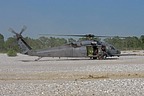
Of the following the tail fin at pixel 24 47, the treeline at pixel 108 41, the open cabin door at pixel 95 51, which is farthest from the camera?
the treeline at pixel 108 41

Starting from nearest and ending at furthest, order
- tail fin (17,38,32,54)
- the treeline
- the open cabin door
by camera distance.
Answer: the open cabin door
tail fin (17,38,32,54)
the treeline

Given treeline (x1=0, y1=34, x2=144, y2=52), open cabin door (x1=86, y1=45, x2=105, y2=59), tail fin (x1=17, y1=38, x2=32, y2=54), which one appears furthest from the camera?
treeline (x1=0, y1=34, x2=144, y2=52)

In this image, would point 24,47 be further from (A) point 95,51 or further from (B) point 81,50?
(A) point 95,51

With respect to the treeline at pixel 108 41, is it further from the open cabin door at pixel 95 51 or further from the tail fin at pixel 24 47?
the open cabin door at pixel 95 51

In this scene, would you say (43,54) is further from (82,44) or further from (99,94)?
(99,94)

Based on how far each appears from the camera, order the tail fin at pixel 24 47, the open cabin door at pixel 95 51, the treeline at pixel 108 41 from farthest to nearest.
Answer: the treeline at pixel 108 41, the tail fin at pixel 24 47, the open cabin door at pixel 95 51

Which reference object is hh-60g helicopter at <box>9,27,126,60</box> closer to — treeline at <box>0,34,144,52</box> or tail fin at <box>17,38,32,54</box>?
tail fin at <box>17,38,32,54</box>

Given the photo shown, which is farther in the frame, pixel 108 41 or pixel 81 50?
pixel 108 41

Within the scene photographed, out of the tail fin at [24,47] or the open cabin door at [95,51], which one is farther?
Result: the tail fin at [24,47]

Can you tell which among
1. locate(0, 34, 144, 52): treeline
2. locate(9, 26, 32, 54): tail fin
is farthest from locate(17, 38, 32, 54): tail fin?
locate(0, 34, 144, 52): treeline

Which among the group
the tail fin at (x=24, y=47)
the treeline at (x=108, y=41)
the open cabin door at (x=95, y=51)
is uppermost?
the treeline at (x=108, y=41)

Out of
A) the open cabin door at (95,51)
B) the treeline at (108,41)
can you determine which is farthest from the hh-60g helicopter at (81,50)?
the treeline at (108,41)

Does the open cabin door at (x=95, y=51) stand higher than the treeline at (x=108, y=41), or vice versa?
the treeline at (x=108, y=41)

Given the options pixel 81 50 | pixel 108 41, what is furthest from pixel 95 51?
pixel 108 41
